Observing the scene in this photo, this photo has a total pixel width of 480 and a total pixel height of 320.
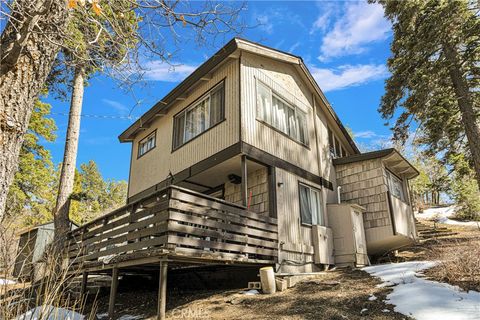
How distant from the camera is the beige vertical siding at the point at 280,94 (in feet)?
31.7

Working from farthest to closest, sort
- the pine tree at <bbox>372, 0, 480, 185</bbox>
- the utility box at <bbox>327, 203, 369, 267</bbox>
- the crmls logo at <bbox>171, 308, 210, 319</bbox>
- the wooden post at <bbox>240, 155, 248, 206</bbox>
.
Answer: the pine tree at <bbox>372, 0, 480, 185</bbox>, the utility box at <bbox>327, 203, 369, 267</bbox>, the wooden post at <bbox>240, 155, 248, 206</bbox>, the crmls logo at <bbox>171, 308, 210, 319</bbox>

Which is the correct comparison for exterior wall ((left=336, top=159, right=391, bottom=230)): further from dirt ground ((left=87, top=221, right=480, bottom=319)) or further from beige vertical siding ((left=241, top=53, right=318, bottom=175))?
dirt ground ((left=87, top=221, right=480, bottom=319))

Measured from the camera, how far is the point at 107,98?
5371 millimetres

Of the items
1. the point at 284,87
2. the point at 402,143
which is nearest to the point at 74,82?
the point at 284,87

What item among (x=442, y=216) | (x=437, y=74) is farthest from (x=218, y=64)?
(x=442, y=216)

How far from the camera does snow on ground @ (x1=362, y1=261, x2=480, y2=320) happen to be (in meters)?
4.80

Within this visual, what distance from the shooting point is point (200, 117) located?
1104cm

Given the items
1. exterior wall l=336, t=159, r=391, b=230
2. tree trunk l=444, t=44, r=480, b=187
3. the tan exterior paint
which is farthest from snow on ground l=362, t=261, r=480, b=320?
tree trunk l=444, t=44, r=480, b=187

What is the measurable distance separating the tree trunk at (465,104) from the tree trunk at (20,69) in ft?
47.3

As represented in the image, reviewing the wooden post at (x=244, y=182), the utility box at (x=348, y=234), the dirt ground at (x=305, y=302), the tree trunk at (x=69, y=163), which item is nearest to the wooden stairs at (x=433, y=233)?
the utility box at (x=348, y=234)

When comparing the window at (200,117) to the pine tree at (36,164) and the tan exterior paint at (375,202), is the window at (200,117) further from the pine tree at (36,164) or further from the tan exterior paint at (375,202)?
the pine tree at (36,164)

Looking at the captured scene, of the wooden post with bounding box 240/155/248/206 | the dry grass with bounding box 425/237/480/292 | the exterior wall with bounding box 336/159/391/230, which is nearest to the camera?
the dry grass with bounding box 425/237/480/292

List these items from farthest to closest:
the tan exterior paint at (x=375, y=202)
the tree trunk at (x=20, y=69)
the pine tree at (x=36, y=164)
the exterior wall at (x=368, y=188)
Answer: the pine tree at (x=36, y=164), the exterior wall at (x=368, y=188), the tan exterior paint at (x=375, y=202), the tree trunk at (x=20, y=69)

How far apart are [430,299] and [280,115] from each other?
23.4ft
